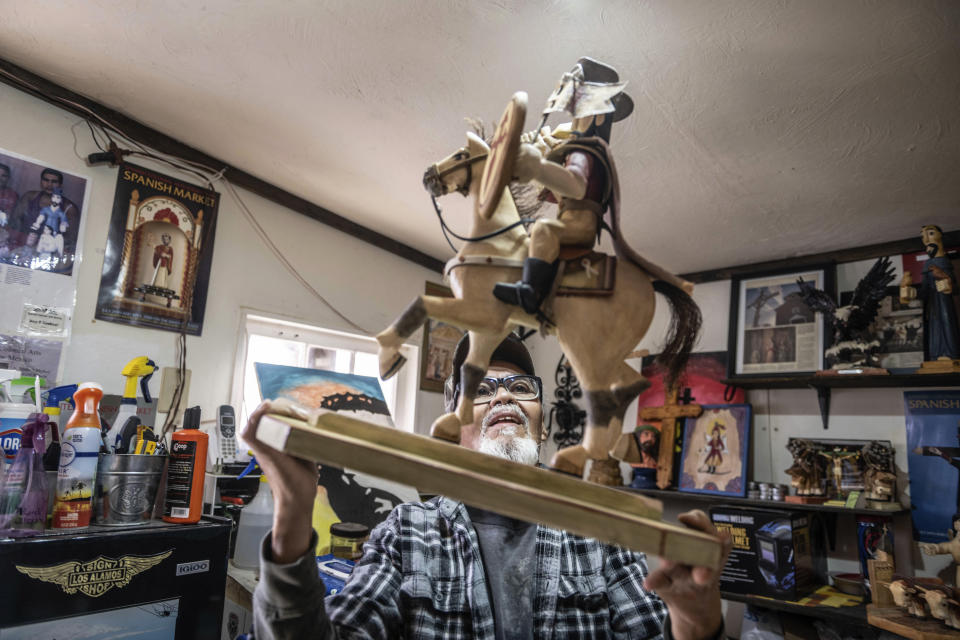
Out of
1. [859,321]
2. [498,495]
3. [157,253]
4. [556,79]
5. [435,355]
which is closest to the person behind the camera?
[498,495]

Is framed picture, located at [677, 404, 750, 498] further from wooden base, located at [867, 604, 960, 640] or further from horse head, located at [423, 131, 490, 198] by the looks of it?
horse head, located at [423, 131, 490, 198]

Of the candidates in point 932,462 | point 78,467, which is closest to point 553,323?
point 78,467

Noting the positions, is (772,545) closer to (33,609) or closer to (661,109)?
(661,109)

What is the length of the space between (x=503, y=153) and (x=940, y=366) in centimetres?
217

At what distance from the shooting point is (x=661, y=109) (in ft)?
5.29

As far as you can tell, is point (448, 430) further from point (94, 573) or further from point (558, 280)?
point (94, 573)

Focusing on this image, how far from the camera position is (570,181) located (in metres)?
0.67

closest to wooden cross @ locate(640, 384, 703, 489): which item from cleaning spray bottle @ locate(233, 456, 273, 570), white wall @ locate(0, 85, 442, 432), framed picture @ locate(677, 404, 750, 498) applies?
framed picture @ locate(677, 404, 750, 498)

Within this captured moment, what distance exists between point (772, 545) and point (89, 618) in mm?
2143

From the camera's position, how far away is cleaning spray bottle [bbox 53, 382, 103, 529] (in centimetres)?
126

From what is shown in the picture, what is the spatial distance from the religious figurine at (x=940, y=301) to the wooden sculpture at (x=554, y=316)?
1974mm

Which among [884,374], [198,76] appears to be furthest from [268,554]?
[884,374]

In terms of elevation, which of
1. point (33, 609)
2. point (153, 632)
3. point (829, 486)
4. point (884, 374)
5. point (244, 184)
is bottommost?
point (153, 632)

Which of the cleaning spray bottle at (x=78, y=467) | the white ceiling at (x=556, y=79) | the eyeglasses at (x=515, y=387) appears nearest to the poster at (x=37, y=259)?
the white ceiling at (x=556, y=79)
